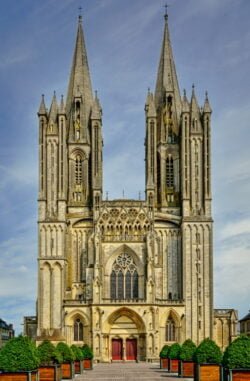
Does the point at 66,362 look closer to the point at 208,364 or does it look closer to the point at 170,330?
the point at 208,364

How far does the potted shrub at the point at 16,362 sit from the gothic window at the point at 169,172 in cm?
5420

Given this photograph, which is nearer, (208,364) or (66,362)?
(208,364)

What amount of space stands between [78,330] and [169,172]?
20733 millimetres

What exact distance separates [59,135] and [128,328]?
22.8 m

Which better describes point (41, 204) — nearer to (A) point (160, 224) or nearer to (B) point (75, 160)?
(B) point (75, 160)

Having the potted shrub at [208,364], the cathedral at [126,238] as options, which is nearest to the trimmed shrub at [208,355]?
the potted shrub at [208,364]

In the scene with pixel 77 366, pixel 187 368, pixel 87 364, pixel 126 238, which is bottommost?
pixel 87 364

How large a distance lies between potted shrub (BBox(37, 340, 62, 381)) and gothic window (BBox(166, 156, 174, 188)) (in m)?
46.8

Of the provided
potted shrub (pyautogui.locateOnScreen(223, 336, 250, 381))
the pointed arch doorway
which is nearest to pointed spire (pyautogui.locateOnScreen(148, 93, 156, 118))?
the pointed arch doorway

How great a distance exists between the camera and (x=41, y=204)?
8381cm

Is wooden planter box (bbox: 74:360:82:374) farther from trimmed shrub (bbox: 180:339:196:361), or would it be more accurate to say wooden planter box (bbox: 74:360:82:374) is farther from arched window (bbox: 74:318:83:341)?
arched window (bbox: 74:318:83:341)

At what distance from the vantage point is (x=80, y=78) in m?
91.8

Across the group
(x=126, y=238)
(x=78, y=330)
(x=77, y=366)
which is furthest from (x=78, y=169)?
(x=77, y=366)

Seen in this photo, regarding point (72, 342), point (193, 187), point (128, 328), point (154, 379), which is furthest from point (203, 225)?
point (154, 379)
